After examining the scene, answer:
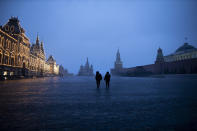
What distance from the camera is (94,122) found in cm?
353

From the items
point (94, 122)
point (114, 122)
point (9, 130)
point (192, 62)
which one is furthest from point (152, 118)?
point (192, 62)

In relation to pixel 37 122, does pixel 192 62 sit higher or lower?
higher

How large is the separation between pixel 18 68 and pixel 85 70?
151 m

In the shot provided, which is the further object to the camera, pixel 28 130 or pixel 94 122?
pixel 94 122

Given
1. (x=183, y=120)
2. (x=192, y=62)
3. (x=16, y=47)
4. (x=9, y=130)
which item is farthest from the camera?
(x=192, y=62)

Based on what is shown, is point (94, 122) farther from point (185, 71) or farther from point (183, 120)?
point (185, 71)

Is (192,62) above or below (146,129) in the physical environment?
above

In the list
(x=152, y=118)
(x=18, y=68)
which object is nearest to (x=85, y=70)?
(x=18, y=68)

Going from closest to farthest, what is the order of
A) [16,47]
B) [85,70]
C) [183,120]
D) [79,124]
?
[79,124] → [183,120] → [16,47] → [85,70]

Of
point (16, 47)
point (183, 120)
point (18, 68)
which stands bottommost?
point (183, 120)

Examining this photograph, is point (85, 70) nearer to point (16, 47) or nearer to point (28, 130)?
point (16, 47)

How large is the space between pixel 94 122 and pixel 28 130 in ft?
4.93

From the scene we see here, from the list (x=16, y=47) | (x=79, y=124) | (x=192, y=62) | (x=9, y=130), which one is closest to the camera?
(x=9, y=130)

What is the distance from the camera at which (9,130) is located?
3057 mm
